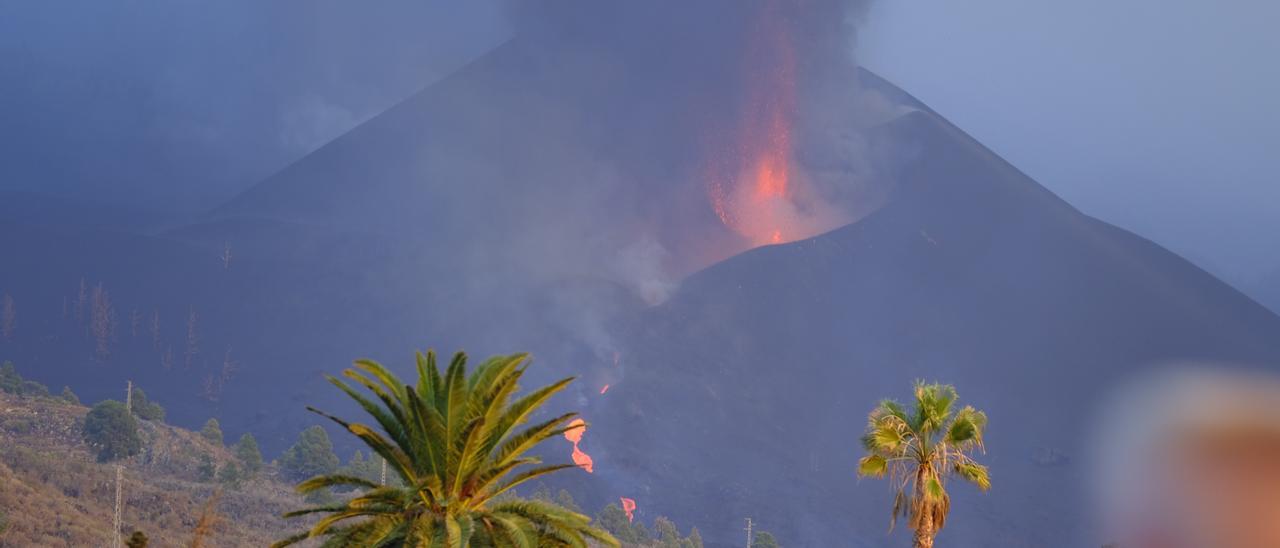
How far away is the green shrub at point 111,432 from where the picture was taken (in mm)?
97000

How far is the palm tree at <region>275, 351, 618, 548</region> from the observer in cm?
2311

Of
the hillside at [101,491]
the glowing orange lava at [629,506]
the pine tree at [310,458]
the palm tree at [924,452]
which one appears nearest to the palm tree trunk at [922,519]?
the palm tree at [924,452]

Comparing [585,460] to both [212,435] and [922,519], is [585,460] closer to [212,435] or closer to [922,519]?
[212,435]

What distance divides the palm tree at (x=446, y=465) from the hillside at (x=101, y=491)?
26075 millimetres

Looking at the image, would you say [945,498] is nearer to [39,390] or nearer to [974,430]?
[974,430]

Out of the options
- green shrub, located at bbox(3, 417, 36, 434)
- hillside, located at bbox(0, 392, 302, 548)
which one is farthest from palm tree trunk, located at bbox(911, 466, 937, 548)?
green shrub, located at bbox(3, 417, 36, 434)

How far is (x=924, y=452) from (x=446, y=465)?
14.5 meters

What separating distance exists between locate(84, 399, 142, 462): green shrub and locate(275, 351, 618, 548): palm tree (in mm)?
82426

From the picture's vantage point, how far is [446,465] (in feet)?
76.3

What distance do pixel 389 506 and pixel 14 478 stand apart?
5508cm

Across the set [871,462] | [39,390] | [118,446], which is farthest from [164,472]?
[871,462]

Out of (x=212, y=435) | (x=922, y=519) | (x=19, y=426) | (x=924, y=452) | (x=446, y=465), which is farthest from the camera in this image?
(x=212, y=435)

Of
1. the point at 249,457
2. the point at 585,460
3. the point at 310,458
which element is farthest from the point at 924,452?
the point at 585,460

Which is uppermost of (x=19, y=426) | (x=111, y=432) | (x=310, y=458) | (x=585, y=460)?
(x=585, y=460)
